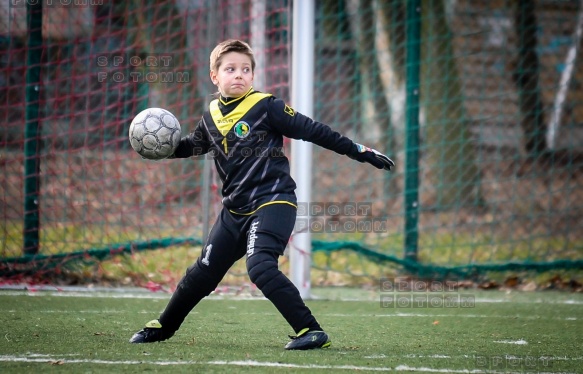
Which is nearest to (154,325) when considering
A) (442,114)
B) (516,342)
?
(516,342)

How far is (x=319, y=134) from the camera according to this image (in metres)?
4.30

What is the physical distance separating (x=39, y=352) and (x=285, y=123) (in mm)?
1560

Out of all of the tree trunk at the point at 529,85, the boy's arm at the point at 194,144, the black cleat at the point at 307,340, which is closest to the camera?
the black cleat at the point at 307,340

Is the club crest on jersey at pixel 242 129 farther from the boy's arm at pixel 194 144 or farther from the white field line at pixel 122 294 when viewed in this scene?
the white field line at pixel 122 294

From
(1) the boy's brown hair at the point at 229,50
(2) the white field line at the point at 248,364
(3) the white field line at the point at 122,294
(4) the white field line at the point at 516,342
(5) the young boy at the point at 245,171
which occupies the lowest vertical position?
(3) the white field line at the point at 122,294

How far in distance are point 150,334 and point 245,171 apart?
3.00 ft

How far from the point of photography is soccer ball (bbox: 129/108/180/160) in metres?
4.45

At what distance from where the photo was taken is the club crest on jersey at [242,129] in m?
4.32

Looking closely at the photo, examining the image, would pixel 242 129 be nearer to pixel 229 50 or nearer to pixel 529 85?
pixel 229 50

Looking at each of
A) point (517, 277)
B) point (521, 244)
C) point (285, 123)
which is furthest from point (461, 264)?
point (285, 123)

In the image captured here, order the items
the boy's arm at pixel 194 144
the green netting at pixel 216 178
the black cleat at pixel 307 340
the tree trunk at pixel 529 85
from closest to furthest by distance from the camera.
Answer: the black cleat at pixel 307 340 → the boy's arm at pixel 194 144 → the green netting at pixel 216 178 → the tree trunk at pixel 529 85

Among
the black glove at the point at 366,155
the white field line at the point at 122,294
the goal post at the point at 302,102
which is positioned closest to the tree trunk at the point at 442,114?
the white field line at the point at 122,294

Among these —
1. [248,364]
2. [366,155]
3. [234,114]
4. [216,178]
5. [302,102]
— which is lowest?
[248,364]

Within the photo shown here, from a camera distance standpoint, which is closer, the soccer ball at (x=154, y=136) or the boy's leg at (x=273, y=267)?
the boy's leg at (x=273, y=267)
